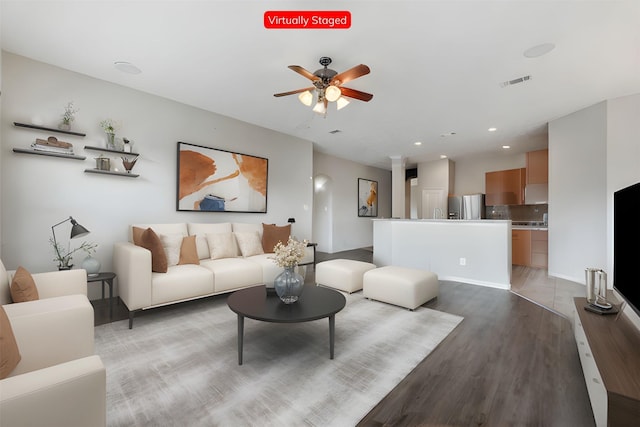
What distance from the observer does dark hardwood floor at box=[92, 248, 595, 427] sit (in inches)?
59.4

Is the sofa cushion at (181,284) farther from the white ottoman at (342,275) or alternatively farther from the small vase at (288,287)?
the white ottoman at (342,275)

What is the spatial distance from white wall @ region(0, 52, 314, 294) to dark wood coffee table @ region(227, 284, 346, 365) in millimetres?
2160

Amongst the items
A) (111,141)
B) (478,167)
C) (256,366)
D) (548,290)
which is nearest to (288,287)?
(256,366)

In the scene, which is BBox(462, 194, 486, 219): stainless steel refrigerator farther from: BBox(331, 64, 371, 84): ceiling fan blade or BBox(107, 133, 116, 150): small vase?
BBox(107, 133, 116, 150): small vase

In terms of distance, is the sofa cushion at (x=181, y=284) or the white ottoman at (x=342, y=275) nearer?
the sofa cushion at (x=181, y=284)

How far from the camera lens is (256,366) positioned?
199 cm

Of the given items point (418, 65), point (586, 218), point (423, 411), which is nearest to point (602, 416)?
point (423, 411)

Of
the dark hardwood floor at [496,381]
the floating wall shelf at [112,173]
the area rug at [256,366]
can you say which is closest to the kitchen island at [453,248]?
the dark hardwood floor at [496,381]

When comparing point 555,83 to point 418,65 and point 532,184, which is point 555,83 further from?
point 532,184

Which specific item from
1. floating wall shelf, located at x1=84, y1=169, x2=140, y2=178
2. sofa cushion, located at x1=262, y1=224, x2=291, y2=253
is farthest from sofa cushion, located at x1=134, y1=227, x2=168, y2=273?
sofa cushion, located at x1=262, y1=224, x2=291, y2=253

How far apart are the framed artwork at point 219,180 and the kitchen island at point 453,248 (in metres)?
2.66

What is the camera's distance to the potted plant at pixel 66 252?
9.25 ft

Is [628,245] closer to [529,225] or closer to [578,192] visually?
[578,192]

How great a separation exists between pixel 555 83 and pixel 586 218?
229 centimetres
